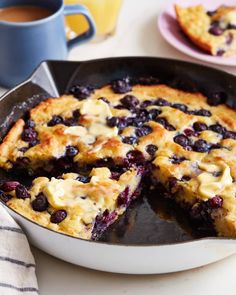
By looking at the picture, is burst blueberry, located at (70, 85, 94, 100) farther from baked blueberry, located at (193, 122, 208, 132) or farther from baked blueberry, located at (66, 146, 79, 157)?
baked blueberry, located at (193, 122, 208, 132)

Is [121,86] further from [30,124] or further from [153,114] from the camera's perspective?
[30,124]

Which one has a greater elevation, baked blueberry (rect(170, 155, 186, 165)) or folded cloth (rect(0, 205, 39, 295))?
folded cloth (rect(0, 205, 39, 295))

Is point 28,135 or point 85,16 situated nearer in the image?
point 28,135

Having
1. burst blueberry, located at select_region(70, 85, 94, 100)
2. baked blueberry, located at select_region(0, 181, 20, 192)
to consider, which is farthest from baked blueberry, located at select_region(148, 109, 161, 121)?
baked blueberry, located at select_region(0, 181, 20, 192)

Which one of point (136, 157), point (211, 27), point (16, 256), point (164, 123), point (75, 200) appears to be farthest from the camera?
point (211, 27)

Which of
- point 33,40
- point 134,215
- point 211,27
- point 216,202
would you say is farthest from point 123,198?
point 211,27

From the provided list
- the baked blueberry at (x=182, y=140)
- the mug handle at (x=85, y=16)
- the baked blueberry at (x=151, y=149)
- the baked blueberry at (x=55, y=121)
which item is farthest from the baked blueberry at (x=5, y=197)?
the mug handle at (x=85, y=16)

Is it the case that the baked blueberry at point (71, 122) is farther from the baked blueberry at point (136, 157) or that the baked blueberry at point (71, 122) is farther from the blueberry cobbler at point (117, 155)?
the baked blueberry at point (136, 157)
